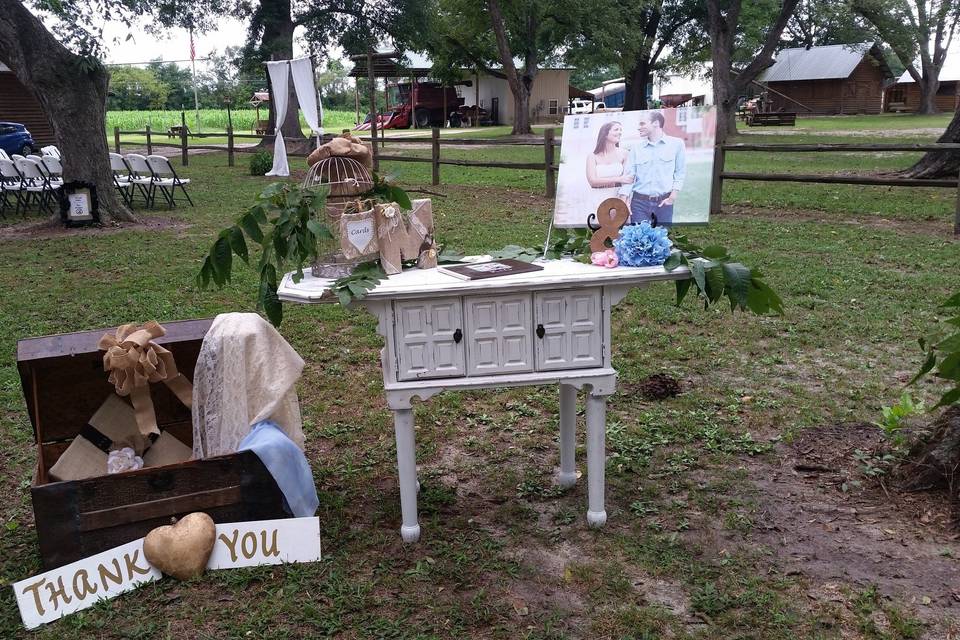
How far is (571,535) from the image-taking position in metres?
3.27

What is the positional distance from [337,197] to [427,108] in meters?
37.3

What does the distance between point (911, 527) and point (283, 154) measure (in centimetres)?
1461

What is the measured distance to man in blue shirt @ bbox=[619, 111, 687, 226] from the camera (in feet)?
10.8

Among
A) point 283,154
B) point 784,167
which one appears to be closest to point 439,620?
point 283,154

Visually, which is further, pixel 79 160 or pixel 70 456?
pixel 79 160

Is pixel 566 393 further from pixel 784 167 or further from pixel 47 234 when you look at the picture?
pixel 784 167

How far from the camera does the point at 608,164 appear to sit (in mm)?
3314

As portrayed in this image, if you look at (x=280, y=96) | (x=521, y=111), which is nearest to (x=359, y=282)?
(x=280, y=96)

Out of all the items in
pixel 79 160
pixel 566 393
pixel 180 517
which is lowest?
pixel 180 517

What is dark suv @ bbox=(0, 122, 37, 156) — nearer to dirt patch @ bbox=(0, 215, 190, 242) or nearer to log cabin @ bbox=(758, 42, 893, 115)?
dirt patch @ bbox=(0, 215, 190, 242)

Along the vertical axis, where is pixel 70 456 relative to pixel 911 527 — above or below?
above

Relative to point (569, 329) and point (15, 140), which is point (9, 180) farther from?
point (569, 329)

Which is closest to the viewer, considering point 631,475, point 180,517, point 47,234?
point 180,517

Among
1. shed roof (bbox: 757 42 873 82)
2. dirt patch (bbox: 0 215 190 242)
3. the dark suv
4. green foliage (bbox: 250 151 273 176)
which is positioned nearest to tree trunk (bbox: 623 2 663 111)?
shed roof (bbox: 757 42 873 82)
